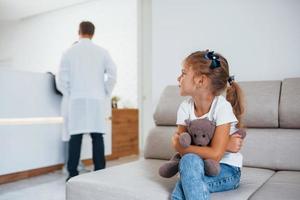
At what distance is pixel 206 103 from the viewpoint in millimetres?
1353

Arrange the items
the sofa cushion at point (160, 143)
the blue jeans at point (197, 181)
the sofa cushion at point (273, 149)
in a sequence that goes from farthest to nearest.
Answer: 1. the sofa cushion at point (160, 143)
2. the sofa cushion at point (273, 149)
3. the blue jeans at point (197, 181)

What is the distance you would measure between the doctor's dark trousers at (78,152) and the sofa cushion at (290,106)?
1.64 meters

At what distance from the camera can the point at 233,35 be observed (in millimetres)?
Answer: 2125

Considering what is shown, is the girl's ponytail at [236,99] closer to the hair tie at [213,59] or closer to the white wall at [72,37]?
the hair tie at [213,59]

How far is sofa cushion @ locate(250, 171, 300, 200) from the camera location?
115cm

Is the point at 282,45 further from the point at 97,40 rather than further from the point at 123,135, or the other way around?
the point at 97,40

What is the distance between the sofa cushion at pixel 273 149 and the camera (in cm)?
162

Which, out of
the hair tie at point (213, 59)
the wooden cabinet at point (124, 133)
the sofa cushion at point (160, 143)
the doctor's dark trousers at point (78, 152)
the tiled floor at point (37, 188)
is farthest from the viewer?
the wooden cabinet at point (124, 133)

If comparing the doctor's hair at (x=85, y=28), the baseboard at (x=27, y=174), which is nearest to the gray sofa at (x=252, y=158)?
the doctor's hair at (x=85, y=28)

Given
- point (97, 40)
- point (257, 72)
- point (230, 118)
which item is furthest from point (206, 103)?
point (97, 40)

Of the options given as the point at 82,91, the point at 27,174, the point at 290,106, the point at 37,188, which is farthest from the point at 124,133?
the point at 290,106

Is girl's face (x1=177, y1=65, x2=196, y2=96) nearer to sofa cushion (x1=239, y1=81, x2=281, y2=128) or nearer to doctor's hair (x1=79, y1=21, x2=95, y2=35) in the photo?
sofa cushion (x1=239, y1=81, x2=281, y2=128)

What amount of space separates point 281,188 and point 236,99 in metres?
0.40

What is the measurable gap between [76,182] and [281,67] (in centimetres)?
138
